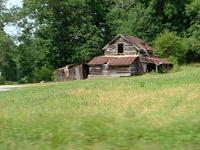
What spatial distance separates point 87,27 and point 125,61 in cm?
1244

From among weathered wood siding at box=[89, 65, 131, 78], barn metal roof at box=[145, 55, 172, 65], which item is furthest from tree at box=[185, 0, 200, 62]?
weathered wood siding at box=[89, 65, 131, 78]

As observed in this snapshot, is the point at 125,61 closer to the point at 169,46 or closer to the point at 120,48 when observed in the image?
the point at 120,48

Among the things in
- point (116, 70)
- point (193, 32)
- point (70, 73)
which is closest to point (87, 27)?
point (70, 73)

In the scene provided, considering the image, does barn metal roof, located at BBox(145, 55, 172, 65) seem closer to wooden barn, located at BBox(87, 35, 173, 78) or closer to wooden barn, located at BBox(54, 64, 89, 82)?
wooden barn, located at BBox(87, 35, 173, 78)

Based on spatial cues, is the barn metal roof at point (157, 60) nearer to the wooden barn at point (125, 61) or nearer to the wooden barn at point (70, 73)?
the wooden barn at point (125, 61)

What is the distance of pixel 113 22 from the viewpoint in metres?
68.3

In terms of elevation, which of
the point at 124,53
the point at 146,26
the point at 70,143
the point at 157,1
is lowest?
the point at 70,143

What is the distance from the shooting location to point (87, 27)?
64125mm

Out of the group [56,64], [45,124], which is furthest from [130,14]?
[45,124]

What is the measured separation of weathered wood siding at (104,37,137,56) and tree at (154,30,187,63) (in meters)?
5.09

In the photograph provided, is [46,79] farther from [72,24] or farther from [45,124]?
[45,124]

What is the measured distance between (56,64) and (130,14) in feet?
49.2

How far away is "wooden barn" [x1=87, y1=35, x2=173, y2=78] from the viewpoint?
54812mm

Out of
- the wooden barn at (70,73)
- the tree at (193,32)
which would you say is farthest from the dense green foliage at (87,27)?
the wooden barn at (70,73)
